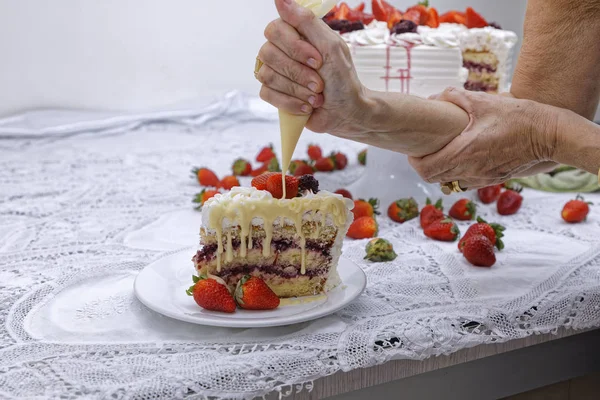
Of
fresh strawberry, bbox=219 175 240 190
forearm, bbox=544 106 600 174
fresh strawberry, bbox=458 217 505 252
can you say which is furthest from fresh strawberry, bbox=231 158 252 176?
forearm, bbox=544 106 600 174

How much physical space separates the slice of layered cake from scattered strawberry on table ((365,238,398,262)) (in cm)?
24

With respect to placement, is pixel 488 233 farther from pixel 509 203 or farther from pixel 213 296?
pixel 213 296

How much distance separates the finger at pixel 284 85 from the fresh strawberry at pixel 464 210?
77 centimetres

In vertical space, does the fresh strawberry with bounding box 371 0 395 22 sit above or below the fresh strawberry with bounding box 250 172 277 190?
above

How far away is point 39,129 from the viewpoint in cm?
292

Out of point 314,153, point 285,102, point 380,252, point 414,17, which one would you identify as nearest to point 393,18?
point 414,17

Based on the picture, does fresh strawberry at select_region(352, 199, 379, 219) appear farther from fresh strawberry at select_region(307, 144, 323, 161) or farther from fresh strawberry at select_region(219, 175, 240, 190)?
fresh strawberry at select_region(307, 144, 323, 161)

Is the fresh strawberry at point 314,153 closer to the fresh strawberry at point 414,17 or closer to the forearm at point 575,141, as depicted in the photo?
the fresh strawberry at point 414,17

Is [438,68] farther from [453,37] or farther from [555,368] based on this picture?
[555,368]

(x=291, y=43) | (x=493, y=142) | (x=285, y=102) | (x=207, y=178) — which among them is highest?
(x=291, y=43)

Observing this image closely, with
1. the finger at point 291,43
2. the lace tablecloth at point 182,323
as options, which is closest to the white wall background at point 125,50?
the lace tablecloth at point 182,323

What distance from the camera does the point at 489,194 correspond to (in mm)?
1928

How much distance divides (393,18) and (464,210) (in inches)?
24.4

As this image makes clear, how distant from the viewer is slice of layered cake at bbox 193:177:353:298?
1.17 m
